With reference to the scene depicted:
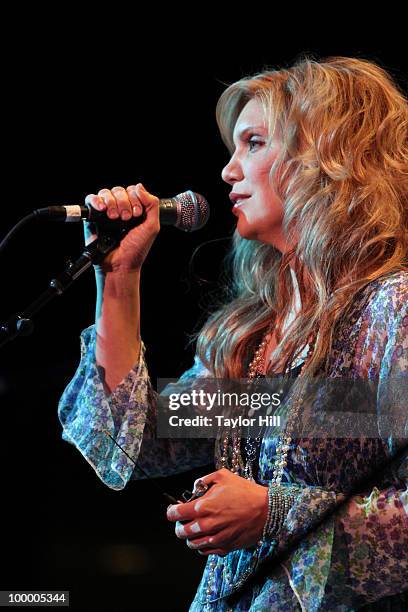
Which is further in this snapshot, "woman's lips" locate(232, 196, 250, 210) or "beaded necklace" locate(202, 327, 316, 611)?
"woman's lips" locate(232, 196, 250, 210)

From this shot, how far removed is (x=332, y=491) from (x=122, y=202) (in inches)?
22.7

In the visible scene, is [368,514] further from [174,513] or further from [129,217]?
[129,217]

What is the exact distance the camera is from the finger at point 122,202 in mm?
1328

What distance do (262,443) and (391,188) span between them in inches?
20.6

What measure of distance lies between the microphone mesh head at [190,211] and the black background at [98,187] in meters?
0.58

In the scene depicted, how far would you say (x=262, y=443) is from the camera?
1393 mm

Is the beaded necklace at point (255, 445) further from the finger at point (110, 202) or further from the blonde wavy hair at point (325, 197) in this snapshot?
the finger at point (110, 202)

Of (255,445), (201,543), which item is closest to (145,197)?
(255,445)

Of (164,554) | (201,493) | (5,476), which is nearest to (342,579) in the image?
(201,493)

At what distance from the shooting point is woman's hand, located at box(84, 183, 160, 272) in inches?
51.7

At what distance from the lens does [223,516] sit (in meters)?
1.19

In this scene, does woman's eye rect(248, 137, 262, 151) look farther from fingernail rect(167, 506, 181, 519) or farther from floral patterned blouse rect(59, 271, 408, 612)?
fingernail rect(167, 506, 181, 519)

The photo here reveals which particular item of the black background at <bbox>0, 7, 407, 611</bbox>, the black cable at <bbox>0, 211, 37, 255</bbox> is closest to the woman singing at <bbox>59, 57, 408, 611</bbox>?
the black cable at <bbox>0, 211, 37, 255</bbox>

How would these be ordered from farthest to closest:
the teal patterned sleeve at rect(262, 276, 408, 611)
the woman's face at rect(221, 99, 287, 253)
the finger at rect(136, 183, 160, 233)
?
the woman's face at rect(221, 99, 287, 253) → the finger at rect(136, 183, 160, 233) → the teal patterned sleeve at rect(262, 276, 408, 611)
